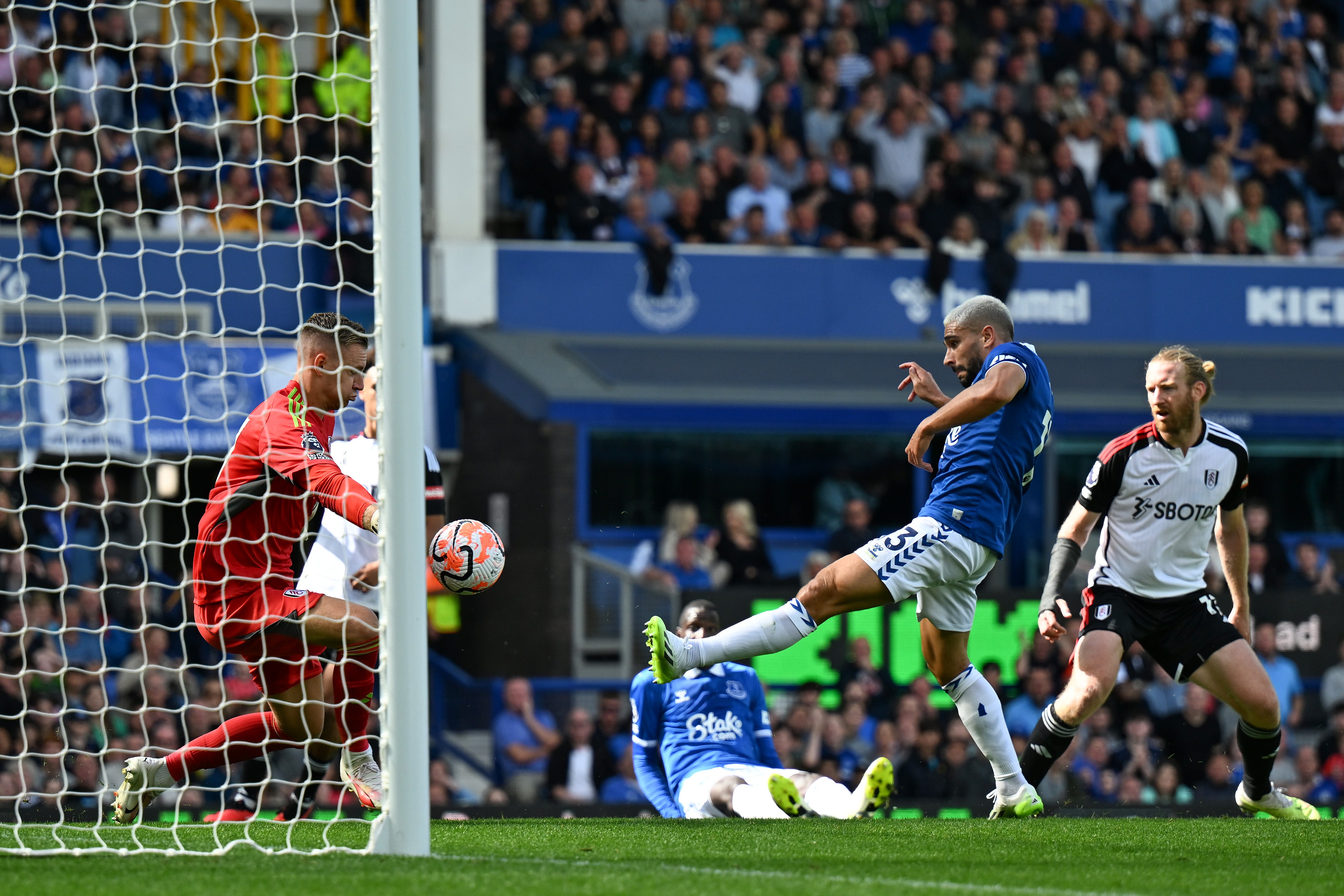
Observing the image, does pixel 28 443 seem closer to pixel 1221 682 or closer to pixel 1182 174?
pixel 1221 682

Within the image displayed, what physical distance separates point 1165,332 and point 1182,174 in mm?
1918

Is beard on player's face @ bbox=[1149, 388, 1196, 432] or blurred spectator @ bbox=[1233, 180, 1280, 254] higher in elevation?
blurred spectator @ bbox=[1233, 180, 1280, 254]

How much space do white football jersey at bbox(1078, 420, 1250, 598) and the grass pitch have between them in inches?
39.7

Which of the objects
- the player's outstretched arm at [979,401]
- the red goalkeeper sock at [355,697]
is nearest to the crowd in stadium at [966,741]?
the red goalkeeper sock at [355,697]

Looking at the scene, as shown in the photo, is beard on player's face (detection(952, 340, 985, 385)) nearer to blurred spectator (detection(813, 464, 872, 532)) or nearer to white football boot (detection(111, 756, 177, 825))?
white football boot (detection(111, 756, 177, 825))

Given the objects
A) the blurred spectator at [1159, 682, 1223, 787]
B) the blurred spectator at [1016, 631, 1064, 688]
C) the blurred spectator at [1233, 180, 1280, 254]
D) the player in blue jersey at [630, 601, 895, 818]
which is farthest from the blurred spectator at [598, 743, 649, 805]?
the blurred spectator at [1233, 180, 1280, 254]

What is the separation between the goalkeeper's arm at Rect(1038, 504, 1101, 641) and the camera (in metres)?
6.38

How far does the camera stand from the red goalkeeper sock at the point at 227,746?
20.5ft

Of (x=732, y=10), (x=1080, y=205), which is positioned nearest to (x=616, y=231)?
(x=732, y=10)

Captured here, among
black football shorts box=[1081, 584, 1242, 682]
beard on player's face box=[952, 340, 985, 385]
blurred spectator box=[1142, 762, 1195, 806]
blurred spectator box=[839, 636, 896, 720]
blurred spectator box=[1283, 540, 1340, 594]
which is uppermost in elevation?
beard on player's face box=[952, 340, 985, 385]

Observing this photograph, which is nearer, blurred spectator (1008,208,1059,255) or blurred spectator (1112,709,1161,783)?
blurred spectator (1112,709,1161,783)

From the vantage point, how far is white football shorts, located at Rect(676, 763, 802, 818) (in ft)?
25.6

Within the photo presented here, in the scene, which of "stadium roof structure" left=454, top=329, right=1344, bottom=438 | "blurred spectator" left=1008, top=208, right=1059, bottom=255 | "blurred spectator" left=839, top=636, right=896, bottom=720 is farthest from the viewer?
"blurred spectator" left=1008, top=208, right=1059, bottom=255

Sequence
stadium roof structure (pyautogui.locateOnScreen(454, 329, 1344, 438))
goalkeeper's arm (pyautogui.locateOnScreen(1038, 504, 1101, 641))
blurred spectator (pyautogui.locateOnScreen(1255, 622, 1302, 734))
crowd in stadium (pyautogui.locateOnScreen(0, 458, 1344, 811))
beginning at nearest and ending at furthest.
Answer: goalkeeper's arm (pyautogui.locateOnScreen(1038, 504, 1101, 641)) < crowd in stadium (pyautogui.locateOnScreen(0, 458, 1344, 811)) < blurred spectator (pyautogui.locateOnScreen(1255, 622, 1302, 734)) < stadium roof structure (pyautogui.locateOnScreen(454, 329, 1344, 438))
